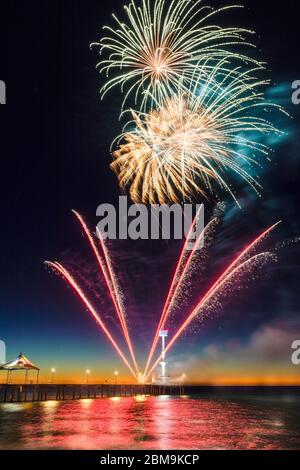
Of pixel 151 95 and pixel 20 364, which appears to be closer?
pixel 151 95

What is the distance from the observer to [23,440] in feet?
52.6

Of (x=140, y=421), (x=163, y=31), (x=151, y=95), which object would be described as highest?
(x=163, y=31)

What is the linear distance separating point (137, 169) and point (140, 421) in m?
12.9

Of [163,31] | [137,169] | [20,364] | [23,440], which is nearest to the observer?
[23,440]

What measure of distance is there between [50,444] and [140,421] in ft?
28.6

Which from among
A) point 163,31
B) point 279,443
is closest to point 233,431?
point 279,443

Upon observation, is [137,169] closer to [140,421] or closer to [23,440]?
[140,421]

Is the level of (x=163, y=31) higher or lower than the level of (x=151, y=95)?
higher
